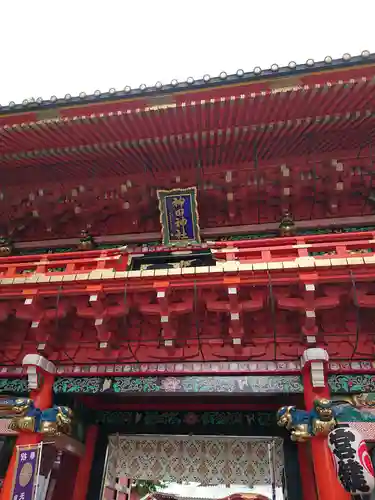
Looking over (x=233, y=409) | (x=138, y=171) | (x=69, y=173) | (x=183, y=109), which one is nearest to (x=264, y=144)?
(x=183, y=109)

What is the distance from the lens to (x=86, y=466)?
7.34 meters

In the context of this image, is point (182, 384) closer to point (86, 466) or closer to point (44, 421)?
point (44, 421)

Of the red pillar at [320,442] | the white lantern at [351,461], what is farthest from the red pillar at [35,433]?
the white lantern at [351,461]

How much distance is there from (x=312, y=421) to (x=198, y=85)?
569 cm

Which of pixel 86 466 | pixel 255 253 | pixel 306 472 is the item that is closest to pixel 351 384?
pixel 306 472

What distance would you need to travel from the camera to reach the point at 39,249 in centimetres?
949

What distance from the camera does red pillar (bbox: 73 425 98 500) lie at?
7.14m

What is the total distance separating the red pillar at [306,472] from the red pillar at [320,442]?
1.36 metres

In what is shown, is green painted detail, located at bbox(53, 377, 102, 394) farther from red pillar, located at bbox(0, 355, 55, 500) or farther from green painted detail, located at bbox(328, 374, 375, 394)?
green painted detail, located at bbox(328, 374, 375, 394)

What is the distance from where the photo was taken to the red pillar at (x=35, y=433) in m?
5.57

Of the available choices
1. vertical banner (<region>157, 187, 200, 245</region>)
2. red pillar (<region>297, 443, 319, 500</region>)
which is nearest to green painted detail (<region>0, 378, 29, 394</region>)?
vertical banner (<region>157, 187, 200, 245</region>)

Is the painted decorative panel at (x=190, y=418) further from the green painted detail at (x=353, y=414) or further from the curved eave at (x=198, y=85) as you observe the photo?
the curved eave at (x=198, y=85)

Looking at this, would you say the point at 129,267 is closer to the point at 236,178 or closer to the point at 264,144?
the point at 236,178

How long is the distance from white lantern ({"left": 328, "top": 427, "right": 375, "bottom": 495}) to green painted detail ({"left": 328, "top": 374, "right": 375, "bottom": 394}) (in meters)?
0.82
